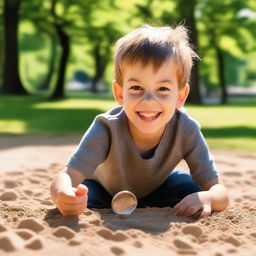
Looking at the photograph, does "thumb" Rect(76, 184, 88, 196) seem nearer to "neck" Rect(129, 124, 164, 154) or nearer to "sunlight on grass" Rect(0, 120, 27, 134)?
"neck" Rect(129, 124, 164, 154)

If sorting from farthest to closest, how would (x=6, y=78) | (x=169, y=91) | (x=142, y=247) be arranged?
1. (x=6, y=78)
2. (x=169, y=91)
3. (x=142, y=247)

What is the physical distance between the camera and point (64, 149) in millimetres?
6598

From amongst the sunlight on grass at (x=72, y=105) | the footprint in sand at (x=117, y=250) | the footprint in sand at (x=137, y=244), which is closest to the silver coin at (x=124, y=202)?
the footprint in sand at (x=137, y=244)

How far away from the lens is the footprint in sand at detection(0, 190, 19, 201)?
3545 mm

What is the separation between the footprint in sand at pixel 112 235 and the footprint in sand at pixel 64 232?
133 millimetres

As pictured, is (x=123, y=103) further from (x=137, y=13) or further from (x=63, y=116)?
(x=137, y=13)

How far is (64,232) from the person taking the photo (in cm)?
234

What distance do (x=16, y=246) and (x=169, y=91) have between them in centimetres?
123

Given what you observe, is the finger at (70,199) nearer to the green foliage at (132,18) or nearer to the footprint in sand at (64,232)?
the footprint in sand at (64,232)

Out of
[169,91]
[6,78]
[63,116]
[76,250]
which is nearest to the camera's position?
[76,250]

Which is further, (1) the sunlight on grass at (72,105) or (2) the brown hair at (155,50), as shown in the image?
(1) the sunlight on grass at (72,105)

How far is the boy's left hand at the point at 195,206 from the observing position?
2.91 metres

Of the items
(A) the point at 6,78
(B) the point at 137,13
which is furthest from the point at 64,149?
(B) the point at 137,13

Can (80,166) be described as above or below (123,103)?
below
